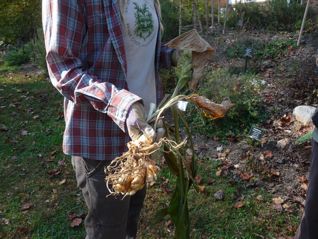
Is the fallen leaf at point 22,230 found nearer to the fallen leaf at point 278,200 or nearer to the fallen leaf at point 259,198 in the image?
the fallen leaf at point 259,198

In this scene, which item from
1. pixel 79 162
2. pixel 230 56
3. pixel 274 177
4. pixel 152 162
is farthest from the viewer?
pixel 230 56

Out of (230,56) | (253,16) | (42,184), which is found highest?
(253,16)

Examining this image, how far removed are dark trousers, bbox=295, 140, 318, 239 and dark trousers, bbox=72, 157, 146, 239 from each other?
0.98m

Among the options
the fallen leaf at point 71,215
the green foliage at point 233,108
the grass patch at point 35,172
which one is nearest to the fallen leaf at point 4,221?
the grass patch at point 35,172

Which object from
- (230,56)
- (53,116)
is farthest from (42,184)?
(230,56)

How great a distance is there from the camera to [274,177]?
11.6ft

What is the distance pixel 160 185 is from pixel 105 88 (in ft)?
7.24

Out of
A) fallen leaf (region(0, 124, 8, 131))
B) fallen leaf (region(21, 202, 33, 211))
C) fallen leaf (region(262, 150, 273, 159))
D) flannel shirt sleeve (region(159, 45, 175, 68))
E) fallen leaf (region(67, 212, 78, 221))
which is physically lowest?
fallen leaf (region(21, 202, 33, 211))

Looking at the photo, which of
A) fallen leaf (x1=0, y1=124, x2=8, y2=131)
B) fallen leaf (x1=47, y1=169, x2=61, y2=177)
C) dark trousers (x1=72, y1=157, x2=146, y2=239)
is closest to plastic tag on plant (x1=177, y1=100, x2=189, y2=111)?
dark trousers (x1=72, y1=157, x2=146, y2=239)

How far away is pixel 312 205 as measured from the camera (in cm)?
218

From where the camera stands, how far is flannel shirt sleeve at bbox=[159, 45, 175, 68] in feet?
6.60

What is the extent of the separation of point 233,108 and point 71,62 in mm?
2897

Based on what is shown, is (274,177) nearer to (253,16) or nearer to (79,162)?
(79,162)

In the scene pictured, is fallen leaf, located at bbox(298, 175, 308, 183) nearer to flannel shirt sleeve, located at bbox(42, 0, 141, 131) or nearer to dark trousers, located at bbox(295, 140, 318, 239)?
dark trousers, located at bbox(295, 140, 318, 239)
